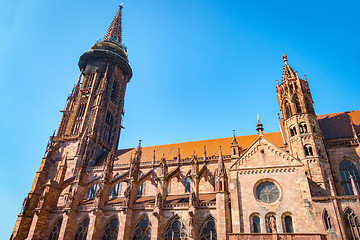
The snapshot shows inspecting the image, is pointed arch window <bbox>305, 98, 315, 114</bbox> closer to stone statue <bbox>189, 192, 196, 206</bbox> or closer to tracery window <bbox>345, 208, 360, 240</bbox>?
tracery window <bbox>345, 208, 360, 240</bbox>

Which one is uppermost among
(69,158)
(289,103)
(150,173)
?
(289,103)

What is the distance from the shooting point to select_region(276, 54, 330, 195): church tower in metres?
22.2

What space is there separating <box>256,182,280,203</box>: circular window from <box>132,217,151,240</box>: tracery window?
35.3ft

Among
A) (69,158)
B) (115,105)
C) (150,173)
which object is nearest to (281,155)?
(150,173)

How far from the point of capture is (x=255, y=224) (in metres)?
20.0

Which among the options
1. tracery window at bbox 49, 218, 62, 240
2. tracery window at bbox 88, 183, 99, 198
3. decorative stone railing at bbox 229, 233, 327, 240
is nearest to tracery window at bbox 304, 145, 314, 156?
decorative stone railing at bbox 229, 233, 327, 240

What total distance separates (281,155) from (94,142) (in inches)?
1089

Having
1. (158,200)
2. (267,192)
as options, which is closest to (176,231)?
(158,200)

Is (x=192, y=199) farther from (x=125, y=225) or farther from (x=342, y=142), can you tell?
(x=342, y=142)

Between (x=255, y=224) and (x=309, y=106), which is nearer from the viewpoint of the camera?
(x=255, y=224)

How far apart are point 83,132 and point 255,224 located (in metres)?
29.1

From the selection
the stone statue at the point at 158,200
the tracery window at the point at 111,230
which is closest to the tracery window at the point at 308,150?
the stone statue at the point at 158,200

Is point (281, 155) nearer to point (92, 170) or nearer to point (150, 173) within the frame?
point (150, 173)

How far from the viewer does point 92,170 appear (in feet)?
116
